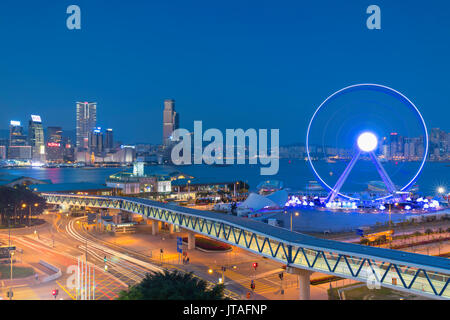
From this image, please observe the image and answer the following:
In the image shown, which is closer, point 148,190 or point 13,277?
point 13,277

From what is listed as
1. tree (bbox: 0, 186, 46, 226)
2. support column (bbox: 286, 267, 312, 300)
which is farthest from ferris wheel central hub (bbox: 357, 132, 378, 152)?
tree (bbox: 0, 186, 46, 226)

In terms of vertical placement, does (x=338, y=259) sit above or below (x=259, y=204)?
above

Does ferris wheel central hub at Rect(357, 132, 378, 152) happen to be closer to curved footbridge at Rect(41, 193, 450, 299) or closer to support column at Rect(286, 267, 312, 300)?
curved footbridge at Rect(41, 193, 450, 299)

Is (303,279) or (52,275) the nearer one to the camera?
(303,279)

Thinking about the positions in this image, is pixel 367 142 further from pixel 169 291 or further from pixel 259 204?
pixel 169 291

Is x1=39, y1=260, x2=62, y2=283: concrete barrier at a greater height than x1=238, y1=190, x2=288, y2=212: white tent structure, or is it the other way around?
x1=238, y1=190, x2=288, y2=212: white tent structure

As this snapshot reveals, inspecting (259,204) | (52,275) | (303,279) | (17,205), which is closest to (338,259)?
(303,279)

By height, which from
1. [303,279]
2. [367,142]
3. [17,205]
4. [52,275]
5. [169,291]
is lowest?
[52,275]

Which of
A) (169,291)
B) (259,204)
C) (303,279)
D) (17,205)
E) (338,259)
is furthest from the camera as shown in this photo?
(259,204)

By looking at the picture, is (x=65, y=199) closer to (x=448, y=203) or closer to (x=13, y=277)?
(x=13, y=277)

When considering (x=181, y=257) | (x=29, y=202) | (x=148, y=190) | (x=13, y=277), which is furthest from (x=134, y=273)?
(x=148, y=190)
